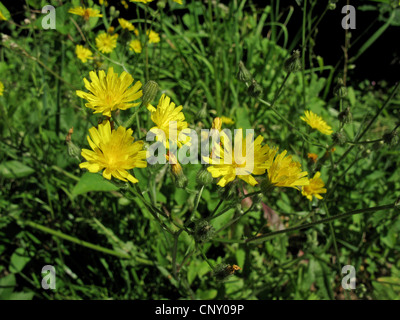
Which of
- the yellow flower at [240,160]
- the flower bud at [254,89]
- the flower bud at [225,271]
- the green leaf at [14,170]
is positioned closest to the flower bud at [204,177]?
the yellow flower at [240,160]

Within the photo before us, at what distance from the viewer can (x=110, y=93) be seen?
982mm

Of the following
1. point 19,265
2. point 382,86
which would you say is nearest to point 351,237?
point 19,265

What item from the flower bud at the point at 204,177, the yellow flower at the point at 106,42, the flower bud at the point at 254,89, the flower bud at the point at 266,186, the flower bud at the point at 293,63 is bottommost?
the flower bud at the point at 266,186

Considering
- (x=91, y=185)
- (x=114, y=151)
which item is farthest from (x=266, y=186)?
(x=91, y=185)

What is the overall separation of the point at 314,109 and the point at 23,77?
8.17 feet

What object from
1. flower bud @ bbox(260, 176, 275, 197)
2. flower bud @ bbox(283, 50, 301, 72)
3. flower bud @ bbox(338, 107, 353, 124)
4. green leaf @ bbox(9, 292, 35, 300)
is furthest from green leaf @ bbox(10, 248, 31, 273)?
flower bud @ bbox(338, 107, 353, 124)

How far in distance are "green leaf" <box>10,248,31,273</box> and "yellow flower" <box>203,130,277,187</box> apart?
1425 millimetres

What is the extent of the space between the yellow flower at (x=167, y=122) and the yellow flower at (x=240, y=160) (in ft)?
0.42

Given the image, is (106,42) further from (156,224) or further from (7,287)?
(7,287)

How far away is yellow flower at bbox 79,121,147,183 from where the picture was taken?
0.89 m

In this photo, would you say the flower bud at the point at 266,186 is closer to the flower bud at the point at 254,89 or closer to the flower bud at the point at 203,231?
the flower bud at the point at 203,231

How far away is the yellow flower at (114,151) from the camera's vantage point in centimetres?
89
